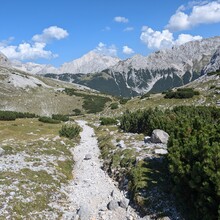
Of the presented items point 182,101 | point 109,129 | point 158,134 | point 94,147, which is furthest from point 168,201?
point 182,101

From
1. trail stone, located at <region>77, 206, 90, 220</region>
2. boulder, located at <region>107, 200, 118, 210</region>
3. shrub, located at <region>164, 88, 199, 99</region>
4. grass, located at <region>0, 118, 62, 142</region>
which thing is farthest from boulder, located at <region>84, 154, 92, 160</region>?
shrub, located at <region>164, 88, 199, 99</region>

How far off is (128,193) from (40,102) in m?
84.2

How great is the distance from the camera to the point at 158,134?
29047mm

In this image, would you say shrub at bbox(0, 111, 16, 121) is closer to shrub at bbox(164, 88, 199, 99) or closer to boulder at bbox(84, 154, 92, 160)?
boulder at bbox(84, 154, 92, 160)

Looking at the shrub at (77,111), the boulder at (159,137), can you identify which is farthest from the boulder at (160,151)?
the shrub at (77,111)

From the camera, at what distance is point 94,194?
2084 cm

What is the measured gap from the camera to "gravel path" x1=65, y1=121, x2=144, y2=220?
1730cm

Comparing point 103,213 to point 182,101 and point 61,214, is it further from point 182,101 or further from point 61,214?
point 182,101

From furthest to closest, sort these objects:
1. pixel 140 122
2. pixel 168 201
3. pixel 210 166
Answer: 1. pixel 140 122
2. pixel 168 201
3. pixel 210 166

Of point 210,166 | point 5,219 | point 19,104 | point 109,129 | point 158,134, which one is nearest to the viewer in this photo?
point 210,166

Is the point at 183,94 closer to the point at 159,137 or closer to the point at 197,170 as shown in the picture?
the point at 159,137

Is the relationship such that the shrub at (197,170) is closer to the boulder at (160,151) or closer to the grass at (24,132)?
the boulder at (160,151)

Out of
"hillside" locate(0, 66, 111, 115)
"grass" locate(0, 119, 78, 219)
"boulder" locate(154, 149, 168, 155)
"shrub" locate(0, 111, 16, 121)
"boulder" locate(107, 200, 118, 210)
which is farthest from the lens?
"hillside" locate(0, 66, 111, 115)

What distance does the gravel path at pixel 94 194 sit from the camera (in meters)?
17.3
